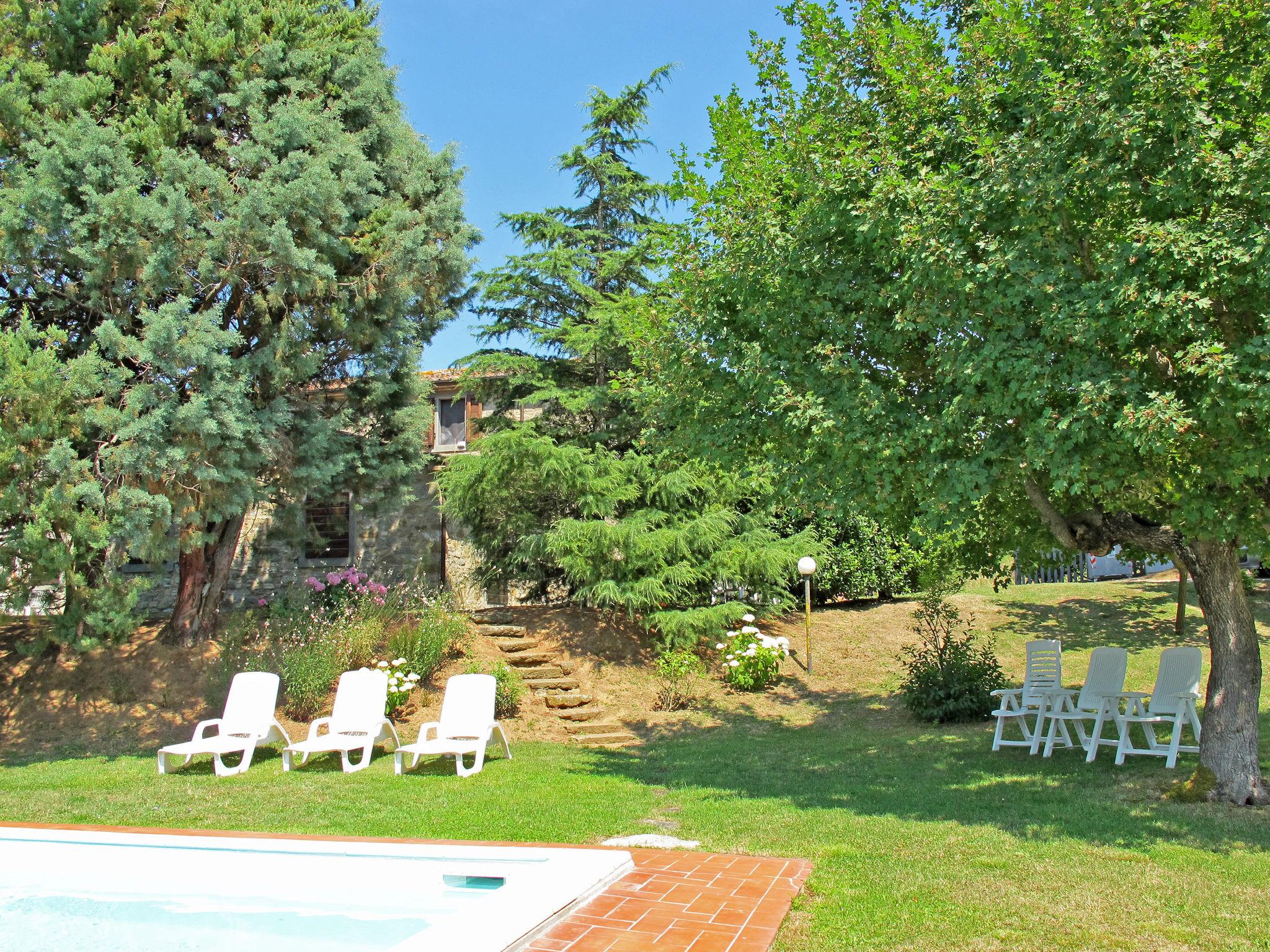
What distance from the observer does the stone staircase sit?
12.2 m

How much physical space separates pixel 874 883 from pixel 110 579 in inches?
383

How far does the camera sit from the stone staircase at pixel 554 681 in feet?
40.0

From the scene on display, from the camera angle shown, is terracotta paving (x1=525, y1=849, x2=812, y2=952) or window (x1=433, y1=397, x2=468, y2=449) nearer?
terracotta paving (x1=525, y1=849, x2=812, y2=952)

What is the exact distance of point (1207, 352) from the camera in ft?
19.7

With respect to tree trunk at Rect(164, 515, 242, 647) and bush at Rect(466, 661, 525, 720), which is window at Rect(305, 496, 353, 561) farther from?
bush at Rect(466, 661, 525, 720)

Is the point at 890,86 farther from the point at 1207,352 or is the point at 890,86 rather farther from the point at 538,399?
the point at 538,399

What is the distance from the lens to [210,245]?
11.2 meters

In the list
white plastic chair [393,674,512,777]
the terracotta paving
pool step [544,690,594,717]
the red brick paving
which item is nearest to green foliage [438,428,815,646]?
pool step [544,690,594,717]

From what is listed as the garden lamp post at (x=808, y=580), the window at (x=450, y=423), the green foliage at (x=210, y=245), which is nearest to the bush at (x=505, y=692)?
the green foliage at (x=210, y=245)

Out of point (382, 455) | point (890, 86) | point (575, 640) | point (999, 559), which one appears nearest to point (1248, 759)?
point (999, 559)

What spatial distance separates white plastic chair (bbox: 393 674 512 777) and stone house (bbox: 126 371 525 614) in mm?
7394

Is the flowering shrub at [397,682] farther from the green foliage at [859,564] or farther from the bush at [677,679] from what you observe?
the green foliage at [859,564]

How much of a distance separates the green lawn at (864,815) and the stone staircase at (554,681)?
2.52ft

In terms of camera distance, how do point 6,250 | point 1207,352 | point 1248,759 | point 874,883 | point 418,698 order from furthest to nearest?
point 418,698 < point 6,250 < point 1248,759 < point 1207,352 < point 874,883
